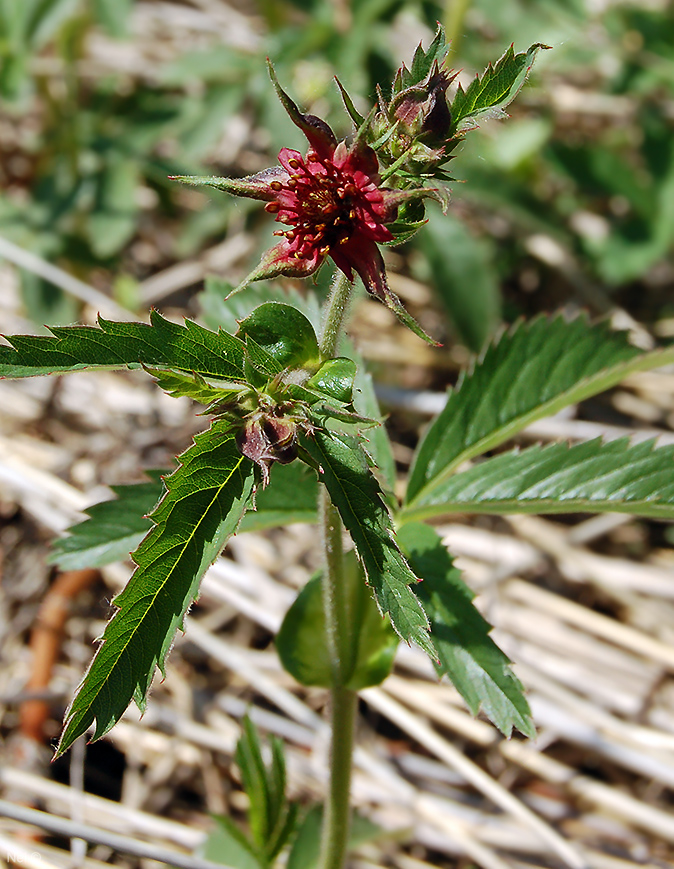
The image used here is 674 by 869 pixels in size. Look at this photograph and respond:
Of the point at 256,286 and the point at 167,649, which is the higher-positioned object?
the point at 256,286

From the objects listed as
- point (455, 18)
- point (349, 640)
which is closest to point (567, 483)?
point (349, 640)

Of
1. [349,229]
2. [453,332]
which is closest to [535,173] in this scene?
[453,332]

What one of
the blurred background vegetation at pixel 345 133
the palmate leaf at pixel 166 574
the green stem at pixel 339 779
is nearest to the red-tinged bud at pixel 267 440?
the palmate leaf at pixel 166 574

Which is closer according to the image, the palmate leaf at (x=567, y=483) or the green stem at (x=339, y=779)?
the palmate leaf at (x=567, y=483)

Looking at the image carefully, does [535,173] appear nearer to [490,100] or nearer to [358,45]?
[358,45]

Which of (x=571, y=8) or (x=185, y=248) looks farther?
(x=185, y=248)

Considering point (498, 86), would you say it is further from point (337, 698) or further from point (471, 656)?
point (337, 698)

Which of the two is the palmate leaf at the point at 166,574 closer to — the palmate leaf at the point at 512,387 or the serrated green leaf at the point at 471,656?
the serrated green leaf at the point at 471,656
